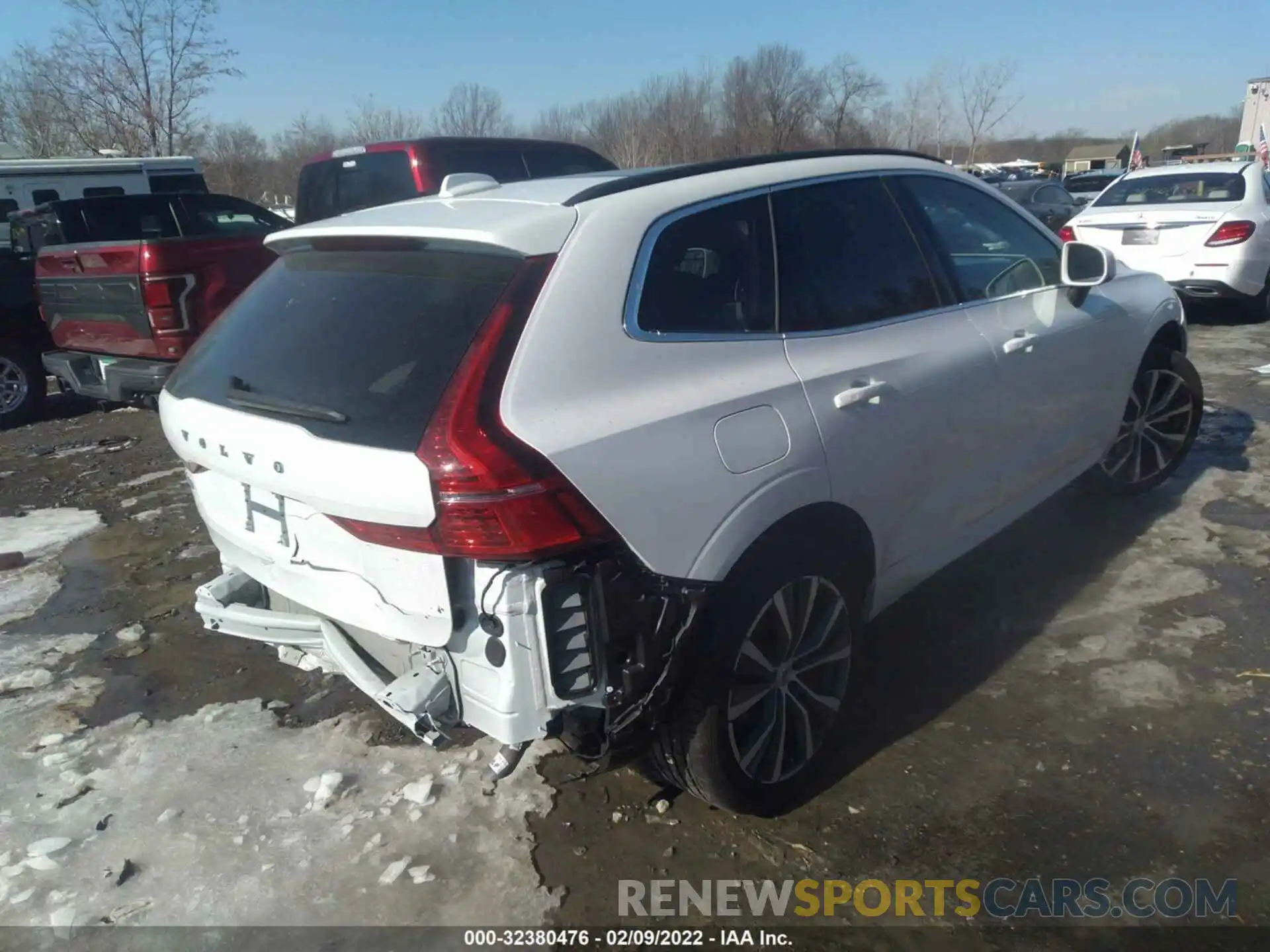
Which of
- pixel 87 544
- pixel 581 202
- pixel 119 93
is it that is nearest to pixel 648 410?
pixel 581 202

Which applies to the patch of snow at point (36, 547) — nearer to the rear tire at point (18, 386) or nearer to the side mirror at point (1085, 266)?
the rear tire at point (18, 386)

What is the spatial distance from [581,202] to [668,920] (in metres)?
1.94

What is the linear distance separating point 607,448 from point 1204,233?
9302 millimetres

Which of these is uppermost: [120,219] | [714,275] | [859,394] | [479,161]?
[479,161]

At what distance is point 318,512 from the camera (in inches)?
95.3

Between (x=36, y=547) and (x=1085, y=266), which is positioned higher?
(x=1085, y=266)

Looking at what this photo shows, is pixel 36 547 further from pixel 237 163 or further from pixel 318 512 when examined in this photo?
pixel 237 163

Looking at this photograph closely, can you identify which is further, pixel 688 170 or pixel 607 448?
pixel 688 170

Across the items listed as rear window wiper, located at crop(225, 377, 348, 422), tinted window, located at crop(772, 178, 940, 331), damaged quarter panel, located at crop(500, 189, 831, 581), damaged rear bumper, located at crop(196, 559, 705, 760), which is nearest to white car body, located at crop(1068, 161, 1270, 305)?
tinted window, located at crop(772, 178, 940, 331)

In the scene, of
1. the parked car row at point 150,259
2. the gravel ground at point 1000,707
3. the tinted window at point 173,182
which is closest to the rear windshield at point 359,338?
the gravel ground at point 1000,707

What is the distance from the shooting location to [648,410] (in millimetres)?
2352

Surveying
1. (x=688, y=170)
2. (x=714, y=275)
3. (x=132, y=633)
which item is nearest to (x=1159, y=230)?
(x=688, y=170)

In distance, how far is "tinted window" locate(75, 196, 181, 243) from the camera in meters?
8.56

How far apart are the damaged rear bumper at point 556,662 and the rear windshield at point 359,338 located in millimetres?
456
